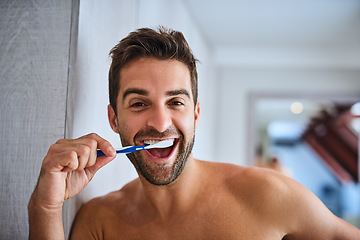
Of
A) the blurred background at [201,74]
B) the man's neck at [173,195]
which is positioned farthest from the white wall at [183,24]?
the man's neck at [173,195]

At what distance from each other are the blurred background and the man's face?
15 cm

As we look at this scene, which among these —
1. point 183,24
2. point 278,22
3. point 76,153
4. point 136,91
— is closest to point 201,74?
point 183,24

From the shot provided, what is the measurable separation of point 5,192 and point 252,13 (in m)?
2.22

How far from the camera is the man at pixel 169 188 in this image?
85cm

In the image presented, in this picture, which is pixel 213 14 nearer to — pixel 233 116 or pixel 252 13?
pixel 252 13

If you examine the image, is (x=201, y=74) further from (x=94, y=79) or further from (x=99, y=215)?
(x=99, y=215)

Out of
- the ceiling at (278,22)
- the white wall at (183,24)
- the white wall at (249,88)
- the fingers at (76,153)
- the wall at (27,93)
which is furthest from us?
the white wall at (249,88)

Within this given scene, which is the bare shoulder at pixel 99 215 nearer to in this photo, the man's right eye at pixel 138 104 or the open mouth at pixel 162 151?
the open mouth at pixel 162 151

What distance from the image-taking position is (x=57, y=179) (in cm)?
73

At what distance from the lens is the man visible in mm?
853

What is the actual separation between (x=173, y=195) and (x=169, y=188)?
2 centimetres

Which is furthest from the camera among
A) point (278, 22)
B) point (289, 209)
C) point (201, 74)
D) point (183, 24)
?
point (278, 22)

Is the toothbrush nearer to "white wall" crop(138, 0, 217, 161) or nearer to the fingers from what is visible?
the fingers

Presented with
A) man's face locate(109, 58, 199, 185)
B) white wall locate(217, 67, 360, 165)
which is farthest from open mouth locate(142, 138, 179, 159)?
white wall locate(217, 67, 360, 165)
